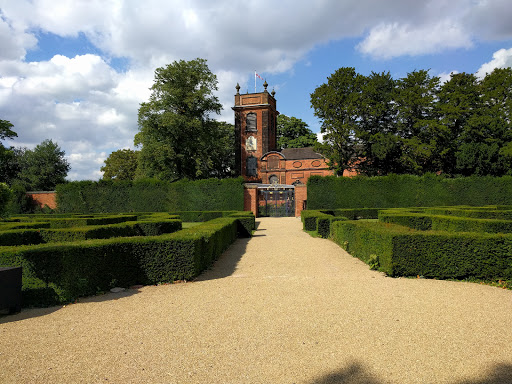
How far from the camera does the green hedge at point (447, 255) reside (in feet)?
23.4

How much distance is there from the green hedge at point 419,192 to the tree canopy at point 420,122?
4.82 m

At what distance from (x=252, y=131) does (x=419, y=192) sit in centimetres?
2715

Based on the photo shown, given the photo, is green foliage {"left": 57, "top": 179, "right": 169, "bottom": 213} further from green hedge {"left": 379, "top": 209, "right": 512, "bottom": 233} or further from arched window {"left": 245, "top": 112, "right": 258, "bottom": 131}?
arched window {"left": 245, "top": 112, "right": 258, "bottom": 131}

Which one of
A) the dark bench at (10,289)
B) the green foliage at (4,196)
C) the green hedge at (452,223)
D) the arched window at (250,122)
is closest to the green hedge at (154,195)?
the green foliage at (4,196)

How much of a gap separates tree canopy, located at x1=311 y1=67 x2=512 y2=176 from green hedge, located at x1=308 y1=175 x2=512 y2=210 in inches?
190

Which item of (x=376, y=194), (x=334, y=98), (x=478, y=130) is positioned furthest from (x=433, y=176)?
(x=334, y=98)

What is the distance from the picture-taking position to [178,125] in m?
36.5

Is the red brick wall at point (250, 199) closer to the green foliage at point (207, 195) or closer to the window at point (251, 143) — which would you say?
the green foliage at point (207, 195)

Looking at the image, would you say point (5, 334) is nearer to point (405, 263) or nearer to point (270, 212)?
point (405, 263)

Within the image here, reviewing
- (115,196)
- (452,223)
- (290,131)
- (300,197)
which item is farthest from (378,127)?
(290,131)

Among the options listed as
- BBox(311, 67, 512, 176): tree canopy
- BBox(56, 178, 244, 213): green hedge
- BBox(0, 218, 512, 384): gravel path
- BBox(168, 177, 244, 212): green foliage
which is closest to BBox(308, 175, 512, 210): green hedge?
BBox(311, 67, 512, 176): tree canopy

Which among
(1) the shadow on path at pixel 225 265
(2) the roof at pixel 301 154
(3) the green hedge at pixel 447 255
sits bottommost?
(1) the shadow on path at pixel 225 265

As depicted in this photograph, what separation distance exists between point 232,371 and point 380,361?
5.26 ft

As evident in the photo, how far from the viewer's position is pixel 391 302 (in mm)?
5707
